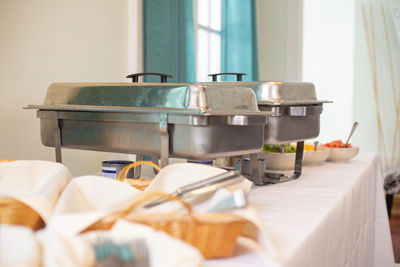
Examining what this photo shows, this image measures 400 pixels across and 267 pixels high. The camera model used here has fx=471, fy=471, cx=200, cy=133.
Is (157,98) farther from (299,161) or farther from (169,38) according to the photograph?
(169,38)

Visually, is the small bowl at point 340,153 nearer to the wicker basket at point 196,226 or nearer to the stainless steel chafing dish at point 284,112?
the stainless steel chafing dish at point 284,112

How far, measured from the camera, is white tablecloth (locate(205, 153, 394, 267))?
0.64m

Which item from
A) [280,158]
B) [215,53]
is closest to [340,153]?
[280,158]

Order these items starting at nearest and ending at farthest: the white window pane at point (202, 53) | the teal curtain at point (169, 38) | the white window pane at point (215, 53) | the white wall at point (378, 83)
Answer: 1. the teal curtain at point (169, 38)
2. the white window pane at point (202, 53)
3. the white window pane at point (215, 53)
4. the white wall at point (378, 83)

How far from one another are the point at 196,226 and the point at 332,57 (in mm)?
4451

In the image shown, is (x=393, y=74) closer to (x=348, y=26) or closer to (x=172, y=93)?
(x=348, y=26)

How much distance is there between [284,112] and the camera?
1233 mm

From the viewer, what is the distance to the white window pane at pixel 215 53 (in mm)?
3277

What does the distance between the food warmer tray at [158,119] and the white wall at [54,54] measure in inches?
17.3

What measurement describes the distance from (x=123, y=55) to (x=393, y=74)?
3.13m

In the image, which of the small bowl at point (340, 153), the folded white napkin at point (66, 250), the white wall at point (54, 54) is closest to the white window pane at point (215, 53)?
the white wall at point (54, 54)

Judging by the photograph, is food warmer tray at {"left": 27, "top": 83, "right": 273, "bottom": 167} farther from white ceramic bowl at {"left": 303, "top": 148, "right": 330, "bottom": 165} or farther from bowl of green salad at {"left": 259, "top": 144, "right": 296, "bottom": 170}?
white ceramic bowl at {"left": 303, "top": 148, "right": 330, "bottom": 165}

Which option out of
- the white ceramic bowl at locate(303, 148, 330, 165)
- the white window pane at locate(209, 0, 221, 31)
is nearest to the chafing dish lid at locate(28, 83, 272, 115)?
the white ceramic bowl at locate(303, 148, 330, 165)

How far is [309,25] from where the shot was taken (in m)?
4.78
